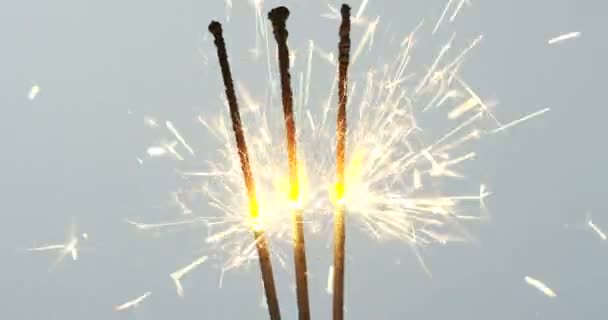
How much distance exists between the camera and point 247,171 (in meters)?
8.32

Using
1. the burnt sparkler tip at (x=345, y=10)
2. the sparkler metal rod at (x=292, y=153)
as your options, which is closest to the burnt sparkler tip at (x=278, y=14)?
the sparkler metal rod at (x=292, y=153)

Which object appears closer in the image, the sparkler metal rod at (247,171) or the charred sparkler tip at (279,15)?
the charred sparkler tip at (279,15)

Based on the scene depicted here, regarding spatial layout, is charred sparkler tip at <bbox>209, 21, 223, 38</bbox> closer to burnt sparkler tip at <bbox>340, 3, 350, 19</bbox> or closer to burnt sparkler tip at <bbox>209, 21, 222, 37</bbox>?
burnt sparkler tip at <bbox>209, 21, 222, 37</bbox>

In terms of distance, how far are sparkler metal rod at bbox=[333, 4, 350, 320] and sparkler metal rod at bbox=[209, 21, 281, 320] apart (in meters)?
0.61

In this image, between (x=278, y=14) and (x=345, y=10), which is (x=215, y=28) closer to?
(x=278, y=14)

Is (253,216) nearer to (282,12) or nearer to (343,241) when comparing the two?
(343,241)

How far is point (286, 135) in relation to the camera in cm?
799

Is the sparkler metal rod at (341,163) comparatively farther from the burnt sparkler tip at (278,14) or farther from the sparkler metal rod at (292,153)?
the burnt sparkler tip at (278,14)

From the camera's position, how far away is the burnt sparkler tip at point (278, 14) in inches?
302

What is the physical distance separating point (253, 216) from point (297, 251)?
77 cm

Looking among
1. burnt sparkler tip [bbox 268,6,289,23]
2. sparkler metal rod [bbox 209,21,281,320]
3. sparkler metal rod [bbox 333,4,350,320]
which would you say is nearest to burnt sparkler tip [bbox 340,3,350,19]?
sparkler metal rod [bbox 333,4,350,320]

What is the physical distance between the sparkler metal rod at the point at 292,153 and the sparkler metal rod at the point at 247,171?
0.27m

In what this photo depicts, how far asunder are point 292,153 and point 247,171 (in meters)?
0.55

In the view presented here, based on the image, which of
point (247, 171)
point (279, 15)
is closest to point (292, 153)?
point (247, 171)
